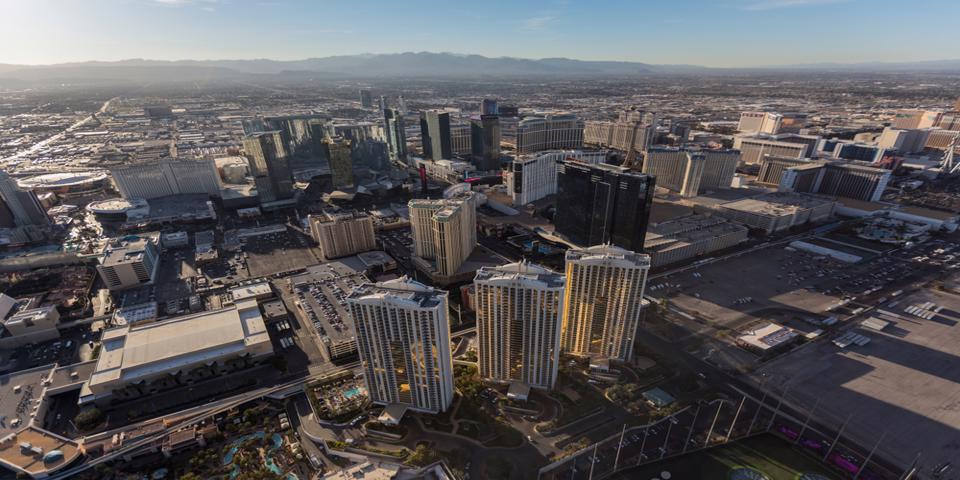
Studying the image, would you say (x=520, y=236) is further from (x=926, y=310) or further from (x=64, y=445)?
(x=64, y=445)

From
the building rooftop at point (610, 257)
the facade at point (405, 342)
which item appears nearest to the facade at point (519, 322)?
the facade at point (405, 342)

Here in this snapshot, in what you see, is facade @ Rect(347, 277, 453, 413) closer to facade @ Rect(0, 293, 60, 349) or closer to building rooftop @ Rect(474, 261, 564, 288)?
building rooftop @ Rect(474, 261, 564, 288)

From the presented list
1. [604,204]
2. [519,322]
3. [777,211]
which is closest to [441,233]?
[519,322]

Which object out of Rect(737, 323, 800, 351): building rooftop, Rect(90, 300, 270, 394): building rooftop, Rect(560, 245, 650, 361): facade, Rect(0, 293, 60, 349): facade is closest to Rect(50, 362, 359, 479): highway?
Rect(90, 300, 270, 394): building rooftop

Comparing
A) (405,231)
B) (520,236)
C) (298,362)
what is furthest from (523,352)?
(405,231)

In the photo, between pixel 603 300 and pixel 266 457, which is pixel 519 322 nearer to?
pixel 603 300

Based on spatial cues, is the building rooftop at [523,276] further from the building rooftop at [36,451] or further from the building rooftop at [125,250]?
the building rooftop at [125,250]
